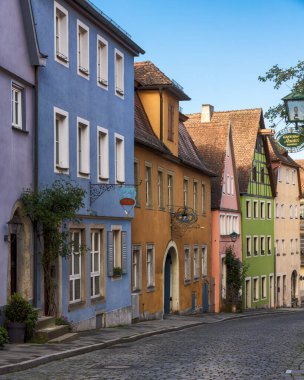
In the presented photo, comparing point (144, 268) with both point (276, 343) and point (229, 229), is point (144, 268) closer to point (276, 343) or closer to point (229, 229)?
point (276, 343)

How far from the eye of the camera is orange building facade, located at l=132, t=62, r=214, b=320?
30891 millimetres

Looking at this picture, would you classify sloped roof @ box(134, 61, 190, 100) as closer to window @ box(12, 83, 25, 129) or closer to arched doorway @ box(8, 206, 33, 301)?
window @ box(12, 83, 25, 129)

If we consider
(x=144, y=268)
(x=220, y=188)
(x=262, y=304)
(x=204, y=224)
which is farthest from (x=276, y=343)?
(x=262, y=304)

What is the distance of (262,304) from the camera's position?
195ft

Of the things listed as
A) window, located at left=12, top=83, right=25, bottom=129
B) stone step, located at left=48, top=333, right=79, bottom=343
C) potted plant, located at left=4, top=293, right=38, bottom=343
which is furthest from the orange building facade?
potted plant, located at left=4, top=293, right=38, bottom=343

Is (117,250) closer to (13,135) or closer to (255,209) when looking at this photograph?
(13,135)

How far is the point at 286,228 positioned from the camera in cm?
6781

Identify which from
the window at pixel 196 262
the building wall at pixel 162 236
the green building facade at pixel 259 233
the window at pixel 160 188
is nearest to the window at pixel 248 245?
the green building facade at pixel 259 233

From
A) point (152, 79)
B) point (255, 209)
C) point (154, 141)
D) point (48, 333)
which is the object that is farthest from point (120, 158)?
point (255, 209)

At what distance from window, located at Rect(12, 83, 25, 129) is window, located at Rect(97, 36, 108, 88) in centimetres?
570

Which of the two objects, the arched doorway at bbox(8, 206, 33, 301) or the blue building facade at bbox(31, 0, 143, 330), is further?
the blue building facade at bbox(31, 0, 143, 330)

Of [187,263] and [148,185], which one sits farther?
[187,263]

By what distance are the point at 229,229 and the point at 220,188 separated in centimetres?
354

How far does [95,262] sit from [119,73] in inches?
243
